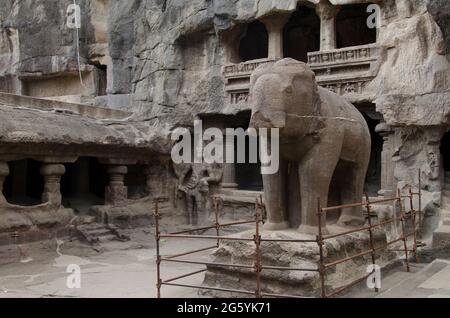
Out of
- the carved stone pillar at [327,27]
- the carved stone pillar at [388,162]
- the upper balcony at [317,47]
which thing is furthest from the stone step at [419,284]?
the carved stone pillar at [327,27]

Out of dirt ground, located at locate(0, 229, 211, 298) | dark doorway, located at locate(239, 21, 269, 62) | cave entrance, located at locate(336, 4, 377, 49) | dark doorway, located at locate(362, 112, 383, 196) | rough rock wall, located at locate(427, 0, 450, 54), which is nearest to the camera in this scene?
dirt ground, located at locate(0, 229, 211, 298)

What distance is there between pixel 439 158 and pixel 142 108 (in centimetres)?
794

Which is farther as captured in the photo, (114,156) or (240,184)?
(240,184)

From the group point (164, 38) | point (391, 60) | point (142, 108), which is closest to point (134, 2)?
point (164, 38)

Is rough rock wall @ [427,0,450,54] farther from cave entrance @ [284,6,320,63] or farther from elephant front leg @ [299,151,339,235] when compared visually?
cave entrance @ [284,6,320,63]

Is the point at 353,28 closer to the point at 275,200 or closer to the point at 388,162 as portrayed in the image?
the point at 388,162

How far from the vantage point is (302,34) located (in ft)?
49.1

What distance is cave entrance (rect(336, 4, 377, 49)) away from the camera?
13594 millimetres

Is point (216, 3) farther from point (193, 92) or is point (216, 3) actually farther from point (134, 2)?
point (134, 2)

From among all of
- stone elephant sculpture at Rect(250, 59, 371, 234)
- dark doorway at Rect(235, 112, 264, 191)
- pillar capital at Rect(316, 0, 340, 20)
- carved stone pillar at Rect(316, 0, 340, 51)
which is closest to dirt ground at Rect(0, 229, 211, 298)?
stone elephant sculpture at Rect(250, 59, 371, 234)

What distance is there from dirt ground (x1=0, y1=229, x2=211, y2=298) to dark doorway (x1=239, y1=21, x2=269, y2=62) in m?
7.00

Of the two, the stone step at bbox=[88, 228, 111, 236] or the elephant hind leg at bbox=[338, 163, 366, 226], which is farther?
the stone step at bbox=[88, 228, 111, 236]

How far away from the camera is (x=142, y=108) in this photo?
1405 cm

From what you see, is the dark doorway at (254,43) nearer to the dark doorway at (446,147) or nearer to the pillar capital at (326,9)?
the pillar capital at (326,9)
